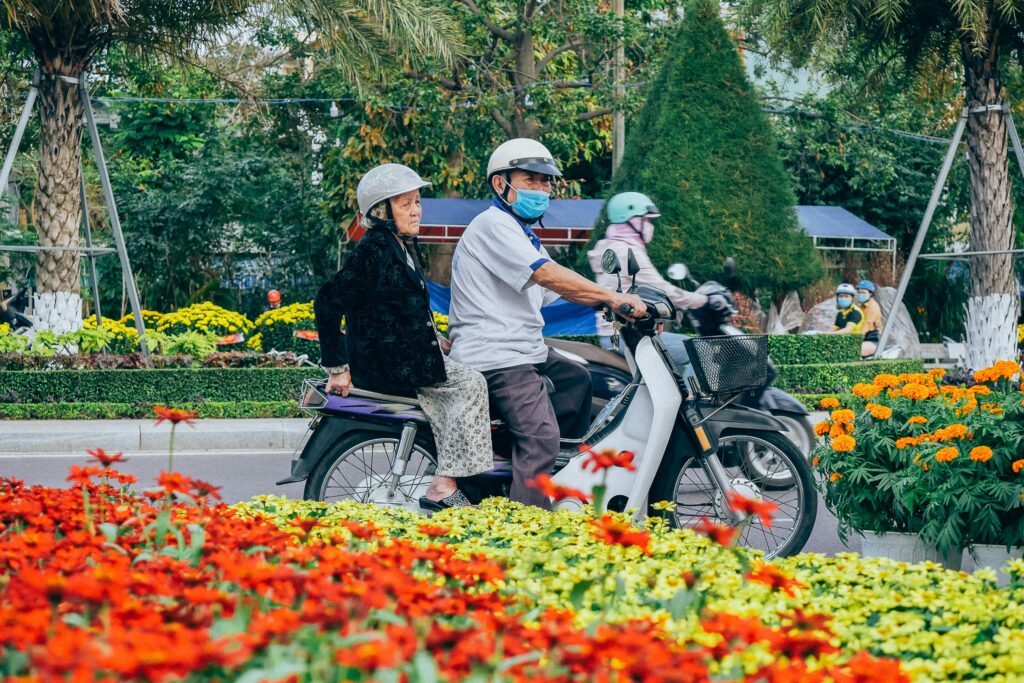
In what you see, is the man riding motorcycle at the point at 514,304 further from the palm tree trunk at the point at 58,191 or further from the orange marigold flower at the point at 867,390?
the palm tree trunk at the point at 58,191

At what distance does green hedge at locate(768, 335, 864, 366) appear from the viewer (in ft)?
44.1

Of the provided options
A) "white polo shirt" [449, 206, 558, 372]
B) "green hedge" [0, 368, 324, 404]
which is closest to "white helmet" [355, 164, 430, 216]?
"white polo shirt" [449, 206, 558, 372]

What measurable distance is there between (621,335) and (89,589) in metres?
3.24

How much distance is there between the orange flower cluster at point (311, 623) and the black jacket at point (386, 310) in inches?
70.3

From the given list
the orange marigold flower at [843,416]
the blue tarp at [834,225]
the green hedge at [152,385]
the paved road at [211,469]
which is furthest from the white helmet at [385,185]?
the blue tarp at [834,225]

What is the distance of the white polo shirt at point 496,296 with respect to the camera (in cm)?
473

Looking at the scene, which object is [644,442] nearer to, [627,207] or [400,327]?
[400,327]

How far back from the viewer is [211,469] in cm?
873

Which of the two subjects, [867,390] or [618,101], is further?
[618,101]

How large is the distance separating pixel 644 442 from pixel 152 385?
7.98m

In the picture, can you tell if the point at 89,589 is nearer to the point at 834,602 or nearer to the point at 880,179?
the point at 834,602

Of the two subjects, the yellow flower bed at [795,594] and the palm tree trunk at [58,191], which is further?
the palm tree trunk at [58,191]

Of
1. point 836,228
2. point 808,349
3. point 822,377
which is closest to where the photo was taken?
point 822,377

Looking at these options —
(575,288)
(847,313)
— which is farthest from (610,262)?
(847,313)
